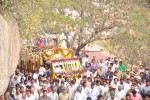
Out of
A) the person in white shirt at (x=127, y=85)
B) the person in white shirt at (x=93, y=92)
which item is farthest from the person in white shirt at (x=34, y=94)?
the person in white shirt at (x=127, y=85)

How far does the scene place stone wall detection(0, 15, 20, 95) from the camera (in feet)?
38.4

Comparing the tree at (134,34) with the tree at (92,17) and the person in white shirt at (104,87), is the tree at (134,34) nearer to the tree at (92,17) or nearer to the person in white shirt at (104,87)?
the tree at (92,17)

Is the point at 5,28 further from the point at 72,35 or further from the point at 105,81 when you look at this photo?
the point at 72,35

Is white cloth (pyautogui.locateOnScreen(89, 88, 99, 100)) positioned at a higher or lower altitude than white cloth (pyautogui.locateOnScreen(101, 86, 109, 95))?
lower

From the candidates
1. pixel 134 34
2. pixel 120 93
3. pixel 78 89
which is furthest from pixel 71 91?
pixel 134 34

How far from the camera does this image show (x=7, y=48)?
11977mm

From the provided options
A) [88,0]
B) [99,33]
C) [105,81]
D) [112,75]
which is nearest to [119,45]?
[99,33]

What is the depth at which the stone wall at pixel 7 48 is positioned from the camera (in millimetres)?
11691

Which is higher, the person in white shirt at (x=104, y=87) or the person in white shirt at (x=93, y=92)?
the person in white shirt at (x=104, y=87)

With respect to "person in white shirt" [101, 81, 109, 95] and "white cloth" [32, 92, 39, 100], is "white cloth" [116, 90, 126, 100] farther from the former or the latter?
"white cloth" [32, 92, 39, 100]

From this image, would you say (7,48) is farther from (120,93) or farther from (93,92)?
(120,93)

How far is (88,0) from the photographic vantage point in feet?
74.6

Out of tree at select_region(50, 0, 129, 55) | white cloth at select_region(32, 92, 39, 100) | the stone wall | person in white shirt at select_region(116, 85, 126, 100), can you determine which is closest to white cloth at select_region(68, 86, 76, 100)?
white cloth at select_region(32, 92, 39, 100)

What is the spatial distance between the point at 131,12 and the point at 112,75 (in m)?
5.36
